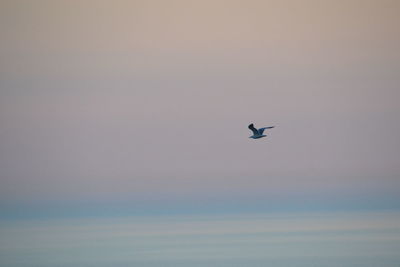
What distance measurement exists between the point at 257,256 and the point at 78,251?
3.40 m

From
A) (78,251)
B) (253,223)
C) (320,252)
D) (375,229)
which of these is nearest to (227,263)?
(320,252)

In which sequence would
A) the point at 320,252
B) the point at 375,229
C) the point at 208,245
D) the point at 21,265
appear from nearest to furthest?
the point at 21,265 < the point at 320,252 < the point at 208,245 < the point at 375,229

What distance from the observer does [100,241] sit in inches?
714

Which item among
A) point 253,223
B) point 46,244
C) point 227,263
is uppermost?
point 253,223

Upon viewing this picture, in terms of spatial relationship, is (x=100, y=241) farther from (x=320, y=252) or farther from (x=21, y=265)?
(x=320, y=252)

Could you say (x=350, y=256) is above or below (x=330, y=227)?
below

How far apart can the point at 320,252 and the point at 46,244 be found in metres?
5.68

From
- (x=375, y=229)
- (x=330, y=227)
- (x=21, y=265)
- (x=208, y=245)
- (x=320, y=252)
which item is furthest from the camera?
(x=330, y=227)

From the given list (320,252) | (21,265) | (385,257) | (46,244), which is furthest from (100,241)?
(385,257)

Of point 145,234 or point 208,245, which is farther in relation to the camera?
point 145,234

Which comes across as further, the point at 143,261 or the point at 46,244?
the point at 46,244

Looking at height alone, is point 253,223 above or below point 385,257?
above

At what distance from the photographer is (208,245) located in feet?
56.3

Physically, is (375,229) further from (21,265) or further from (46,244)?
(21,265)
